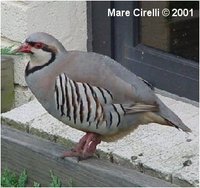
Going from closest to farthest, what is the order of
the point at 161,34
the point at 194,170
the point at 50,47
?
the point at 50,47 → the point at 194,170 → the point at 161,34

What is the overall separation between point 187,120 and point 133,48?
70 centimetres

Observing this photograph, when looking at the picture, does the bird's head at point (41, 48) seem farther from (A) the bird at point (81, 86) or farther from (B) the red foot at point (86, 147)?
(B) the red foot at point (86, 147)

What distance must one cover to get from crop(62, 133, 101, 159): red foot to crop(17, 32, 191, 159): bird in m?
0.21

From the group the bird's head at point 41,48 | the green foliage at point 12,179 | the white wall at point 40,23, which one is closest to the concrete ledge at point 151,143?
the green foliage at point 12,179

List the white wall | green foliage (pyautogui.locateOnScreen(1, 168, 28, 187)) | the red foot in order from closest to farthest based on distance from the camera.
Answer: the red foot
green foliage (pyautogui.locateOnScreen(1, 168, 28, 187))
the white wall

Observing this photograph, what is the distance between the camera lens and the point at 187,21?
527cm

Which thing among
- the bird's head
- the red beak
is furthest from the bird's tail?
the red beak

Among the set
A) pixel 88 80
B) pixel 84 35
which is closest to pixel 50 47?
pixel 88 80

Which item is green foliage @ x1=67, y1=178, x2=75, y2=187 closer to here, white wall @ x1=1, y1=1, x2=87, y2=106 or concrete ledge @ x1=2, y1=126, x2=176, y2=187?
concrete ledge @ x1=2, y1=126, x2=176, y2=187

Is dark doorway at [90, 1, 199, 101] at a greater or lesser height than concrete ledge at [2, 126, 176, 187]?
greater

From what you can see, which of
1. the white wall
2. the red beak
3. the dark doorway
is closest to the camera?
the red beak

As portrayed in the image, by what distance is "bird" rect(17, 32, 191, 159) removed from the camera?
4.09 metres

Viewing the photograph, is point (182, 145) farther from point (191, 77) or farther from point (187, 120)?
point (191, 77)

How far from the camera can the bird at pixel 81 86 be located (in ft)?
13.4
